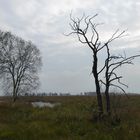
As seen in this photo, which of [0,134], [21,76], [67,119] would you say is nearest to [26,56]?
[21,76]

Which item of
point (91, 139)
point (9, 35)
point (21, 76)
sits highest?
point (9, 35)

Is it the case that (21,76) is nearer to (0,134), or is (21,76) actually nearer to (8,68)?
(8,68)

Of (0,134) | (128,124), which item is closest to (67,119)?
(128,124)

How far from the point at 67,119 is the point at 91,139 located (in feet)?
17.3

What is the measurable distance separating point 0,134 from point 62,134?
9.27 ft

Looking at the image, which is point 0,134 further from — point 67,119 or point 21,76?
point 21,76

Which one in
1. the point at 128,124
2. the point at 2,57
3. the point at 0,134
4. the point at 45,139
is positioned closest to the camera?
the point at 45,139

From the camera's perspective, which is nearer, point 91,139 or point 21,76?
point 91,139

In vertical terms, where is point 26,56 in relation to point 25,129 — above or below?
above

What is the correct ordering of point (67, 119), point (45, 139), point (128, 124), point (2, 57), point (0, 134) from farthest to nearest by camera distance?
point (2, 57) → point (67, 119) → point (128, 124) → point (0, 134) → point (45, 139)

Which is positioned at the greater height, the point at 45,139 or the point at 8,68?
the point at 8,68

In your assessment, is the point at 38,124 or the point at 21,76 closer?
the point at 38,124

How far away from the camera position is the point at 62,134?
16.8 meters

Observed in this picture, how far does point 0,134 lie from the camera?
16438mm
